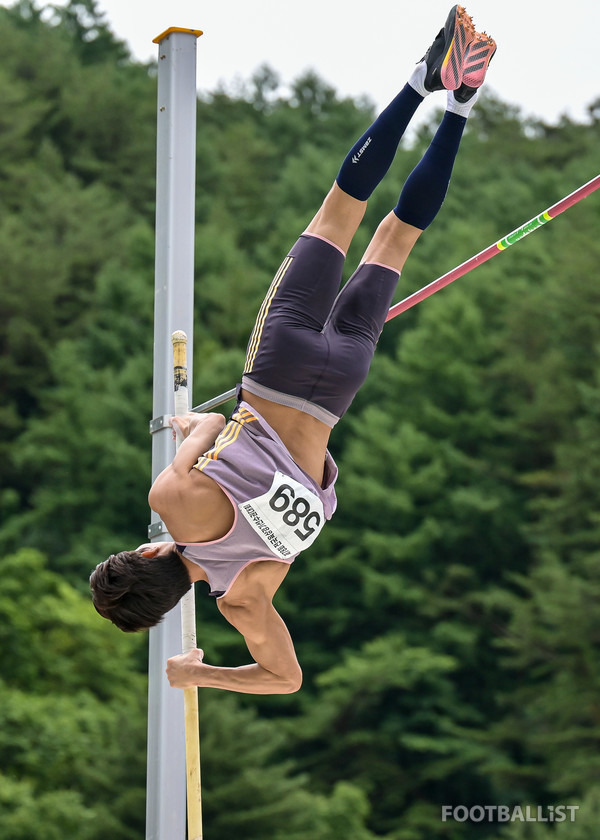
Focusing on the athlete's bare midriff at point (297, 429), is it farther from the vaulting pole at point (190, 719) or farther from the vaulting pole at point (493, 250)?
the vaulting pole at point (493, 250)

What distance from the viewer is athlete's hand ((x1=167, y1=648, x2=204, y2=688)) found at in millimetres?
3350

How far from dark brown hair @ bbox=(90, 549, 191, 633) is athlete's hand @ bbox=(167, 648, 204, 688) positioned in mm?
205

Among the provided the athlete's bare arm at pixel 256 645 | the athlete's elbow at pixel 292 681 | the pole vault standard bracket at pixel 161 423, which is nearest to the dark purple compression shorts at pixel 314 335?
the athlete's bare arm at pixel 256 645

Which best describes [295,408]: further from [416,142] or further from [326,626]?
[416,142]

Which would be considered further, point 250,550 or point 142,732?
point 142,732

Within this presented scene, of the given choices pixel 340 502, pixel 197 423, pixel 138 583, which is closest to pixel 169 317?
pixel 197 423

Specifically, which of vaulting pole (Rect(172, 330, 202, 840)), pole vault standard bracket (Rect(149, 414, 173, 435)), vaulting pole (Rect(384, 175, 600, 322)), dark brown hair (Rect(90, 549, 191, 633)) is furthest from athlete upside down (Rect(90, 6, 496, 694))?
pole vault standard bracket (Rect(149, 414, 173, 435))

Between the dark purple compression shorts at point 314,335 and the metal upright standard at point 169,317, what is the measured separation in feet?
2.50

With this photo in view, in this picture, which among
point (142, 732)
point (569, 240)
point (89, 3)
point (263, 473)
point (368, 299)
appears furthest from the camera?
point (89, 3)

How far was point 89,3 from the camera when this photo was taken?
3262cm

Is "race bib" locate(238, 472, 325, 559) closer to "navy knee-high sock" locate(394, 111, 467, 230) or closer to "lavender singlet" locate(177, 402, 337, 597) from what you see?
"lavender singlet" locate(177, 402, 337, 597)

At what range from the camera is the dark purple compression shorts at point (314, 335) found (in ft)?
10.2

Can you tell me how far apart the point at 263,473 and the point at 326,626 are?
1906 centimetres

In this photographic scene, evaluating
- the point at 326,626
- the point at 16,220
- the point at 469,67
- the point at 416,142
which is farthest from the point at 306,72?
the point at 469,67
